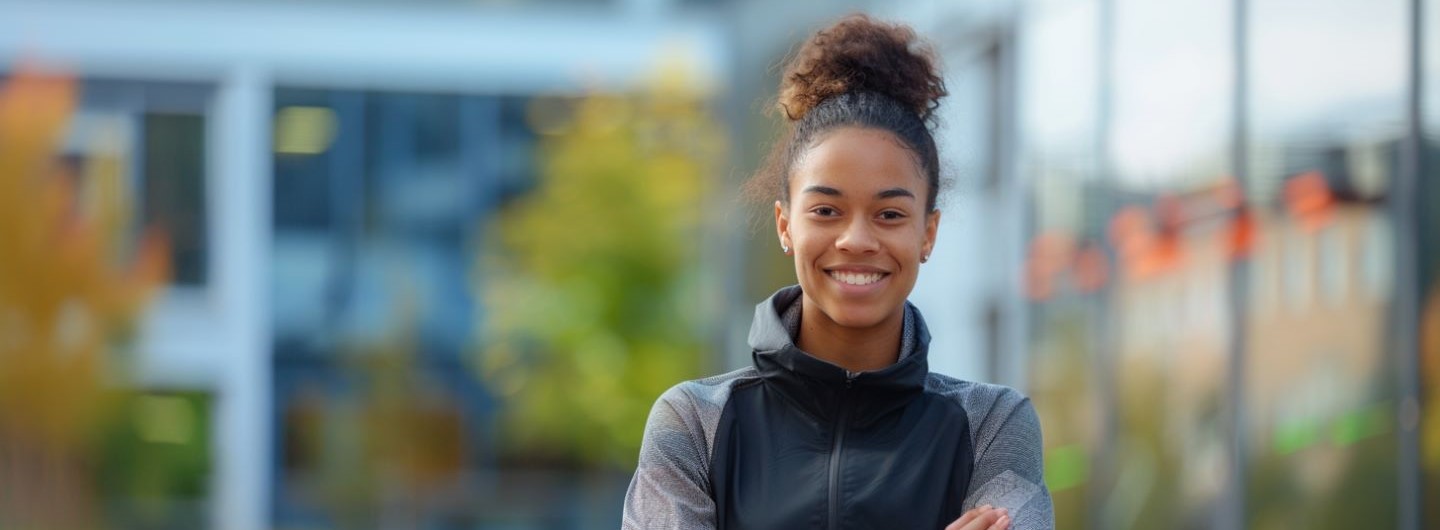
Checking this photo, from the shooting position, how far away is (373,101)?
126 feet

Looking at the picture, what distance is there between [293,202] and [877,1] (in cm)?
2431

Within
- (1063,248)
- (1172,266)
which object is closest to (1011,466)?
(1172,266)

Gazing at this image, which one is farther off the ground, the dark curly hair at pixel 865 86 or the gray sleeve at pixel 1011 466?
the dark curly hair at pixel 865 86

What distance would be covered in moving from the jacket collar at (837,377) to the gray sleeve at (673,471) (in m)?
0.13

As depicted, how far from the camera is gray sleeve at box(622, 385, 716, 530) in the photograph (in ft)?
10.00

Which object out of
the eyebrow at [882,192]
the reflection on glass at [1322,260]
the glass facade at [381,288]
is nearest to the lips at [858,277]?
the eyebrow at [882,192]

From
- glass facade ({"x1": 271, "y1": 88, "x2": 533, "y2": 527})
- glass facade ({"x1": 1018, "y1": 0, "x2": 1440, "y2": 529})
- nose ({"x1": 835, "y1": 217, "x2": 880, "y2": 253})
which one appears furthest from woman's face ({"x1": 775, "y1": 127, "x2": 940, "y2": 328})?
glass facade ({"x1": 271, "y1": 88, "x2": 533, "y2": 527})

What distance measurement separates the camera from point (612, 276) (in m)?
33.7

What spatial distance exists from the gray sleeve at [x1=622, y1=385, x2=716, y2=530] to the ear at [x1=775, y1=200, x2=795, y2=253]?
0.27 m

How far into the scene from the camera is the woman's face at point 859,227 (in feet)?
9.99

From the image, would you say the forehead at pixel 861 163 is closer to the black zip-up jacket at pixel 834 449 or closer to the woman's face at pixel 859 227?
the woman's face at pixel 859 227

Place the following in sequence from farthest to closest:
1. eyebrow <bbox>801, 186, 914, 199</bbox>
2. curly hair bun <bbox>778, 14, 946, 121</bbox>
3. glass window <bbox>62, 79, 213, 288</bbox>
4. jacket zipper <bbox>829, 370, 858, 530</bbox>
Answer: glass window <bbox>62, 79, 213, 288</bbox>
curly hair bun <bbox>778, 14, 946, 121</bbox>
eyebrow <bbox>801, 186, 914, 199</bbox>
jacket zipper <bbox>829, 370, 858, 530</bbox>

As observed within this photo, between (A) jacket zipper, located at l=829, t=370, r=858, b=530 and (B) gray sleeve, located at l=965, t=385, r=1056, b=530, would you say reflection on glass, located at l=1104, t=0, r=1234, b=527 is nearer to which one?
(B) gray sleeve, located at l=965, t=385, r=1056, b=530

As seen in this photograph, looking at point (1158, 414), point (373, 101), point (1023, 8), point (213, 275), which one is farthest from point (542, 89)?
point (1158, 414)
